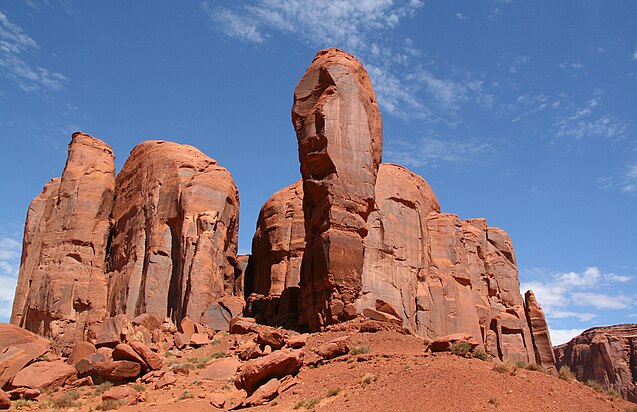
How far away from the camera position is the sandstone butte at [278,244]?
3134cm

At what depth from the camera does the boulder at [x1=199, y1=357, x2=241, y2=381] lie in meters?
24.5

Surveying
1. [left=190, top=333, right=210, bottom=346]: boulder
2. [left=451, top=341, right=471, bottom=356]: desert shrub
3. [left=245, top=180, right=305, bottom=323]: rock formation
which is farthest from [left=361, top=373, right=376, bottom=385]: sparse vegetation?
[left=245, top=180, right=305, bottom=323]: rock formation

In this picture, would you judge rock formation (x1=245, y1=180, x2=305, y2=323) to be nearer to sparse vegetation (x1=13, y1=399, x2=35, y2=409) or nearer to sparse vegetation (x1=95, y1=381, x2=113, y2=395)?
sparse vegetation (x1=95, y1=381, x2=113, y2=395)

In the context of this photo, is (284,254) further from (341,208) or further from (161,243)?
(341,208)

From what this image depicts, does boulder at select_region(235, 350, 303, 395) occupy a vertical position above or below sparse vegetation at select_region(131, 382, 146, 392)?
above

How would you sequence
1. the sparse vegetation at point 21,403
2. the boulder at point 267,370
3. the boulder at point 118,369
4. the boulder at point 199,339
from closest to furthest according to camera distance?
the boulder at point 267,370 < the sparse vegetation at point 21,403 < the boulder at point 118,369 < the boulder at point 199,339

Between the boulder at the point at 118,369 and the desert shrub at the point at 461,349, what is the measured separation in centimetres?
1202

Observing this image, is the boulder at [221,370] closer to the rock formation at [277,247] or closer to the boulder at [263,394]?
the boulder at [263,394]

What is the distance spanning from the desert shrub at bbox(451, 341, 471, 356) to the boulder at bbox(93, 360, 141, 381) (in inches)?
473

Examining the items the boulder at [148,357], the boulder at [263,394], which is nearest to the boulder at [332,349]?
the boulder at [263,394]

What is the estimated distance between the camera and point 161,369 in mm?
25438

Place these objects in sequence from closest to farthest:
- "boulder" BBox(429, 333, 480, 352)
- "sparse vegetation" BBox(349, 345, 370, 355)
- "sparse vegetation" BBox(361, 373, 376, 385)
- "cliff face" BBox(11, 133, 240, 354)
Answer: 1. "sparse vegetation" BBox(361, 373, 376, 385)
2. "boulder" BBox(429, 333, 480, 352)
3. "sparse vegetation" BBox(349, 345, 370, 355)
4. "cliff face" BBox(11, 133, 240, 354)

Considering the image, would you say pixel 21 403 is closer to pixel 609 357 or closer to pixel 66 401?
pixel 66 401

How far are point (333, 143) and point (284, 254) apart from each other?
57.3 feet
